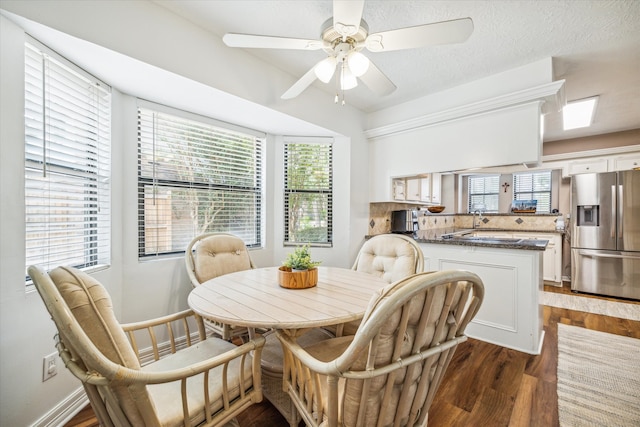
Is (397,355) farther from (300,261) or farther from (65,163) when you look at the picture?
(65,163)

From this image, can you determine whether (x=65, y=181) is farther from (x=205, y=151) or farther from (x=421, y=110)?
(x=421, y=110)

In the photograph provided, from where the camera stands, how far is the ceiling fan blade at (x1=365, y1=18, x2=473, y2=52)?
126 cm

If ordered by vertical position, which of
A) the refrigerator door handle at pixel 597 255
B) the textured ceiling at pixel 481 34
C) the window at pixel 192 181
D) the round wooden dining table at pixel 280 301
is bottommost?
the refrigerator door handle at pixel 597 255

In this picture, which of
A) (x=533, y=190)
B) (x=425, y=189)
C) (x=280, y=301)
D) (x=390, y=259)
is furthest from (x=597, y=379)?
(x=533, y=190)

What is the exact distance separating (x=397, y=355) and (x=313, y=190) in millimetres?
2498

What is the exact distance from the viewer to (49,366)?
1486 mm

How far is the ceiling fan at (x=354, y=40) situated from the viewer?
49.0 inches

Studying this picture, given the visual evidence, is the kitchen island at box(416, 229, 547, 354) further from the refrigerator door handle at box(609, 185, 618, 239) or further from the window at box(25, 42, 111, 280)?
the window at box(25, 42, 111, 280)

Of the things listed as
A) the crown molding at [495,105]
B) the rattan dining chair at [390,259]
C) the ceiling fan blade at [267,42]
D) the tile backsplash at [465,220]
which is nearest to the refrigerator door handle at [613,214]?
the tile backsplash at [465,220]

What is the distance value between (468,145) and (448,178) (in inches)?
122

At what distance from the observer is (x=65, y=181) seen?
164 cm

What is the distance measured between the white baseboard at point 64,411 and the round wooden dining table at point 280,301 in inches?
38.3

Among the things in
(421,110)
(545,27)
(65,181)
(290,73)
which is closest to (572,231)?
Result: (421,110)

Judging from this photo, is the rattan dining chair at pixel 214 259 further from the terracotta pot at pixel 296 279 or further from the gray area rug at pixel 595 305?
the gray area rug at pixel 595 305
